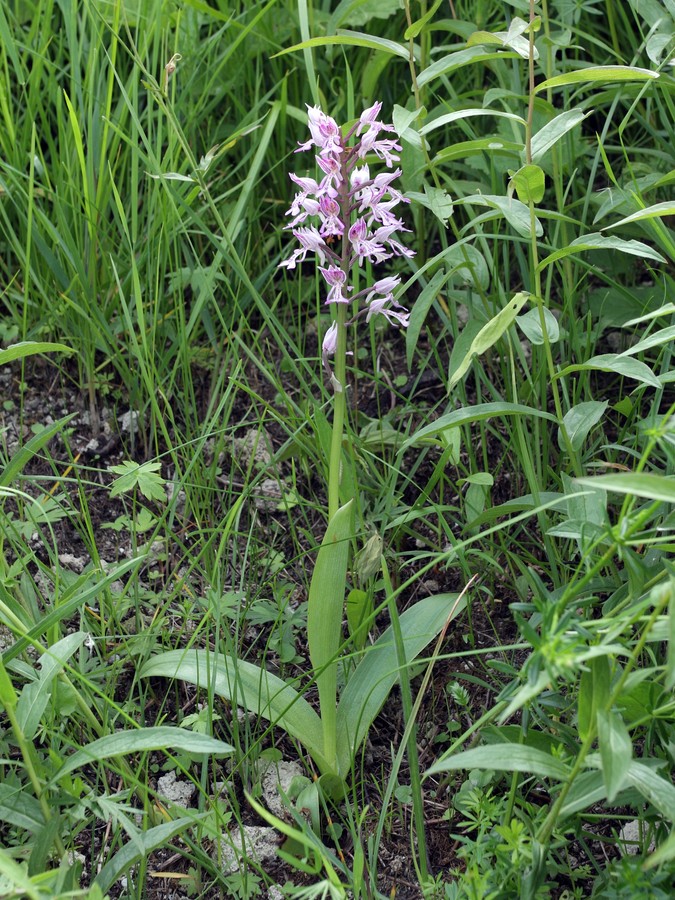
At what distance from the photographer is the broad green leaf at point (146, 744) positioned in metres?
1.28

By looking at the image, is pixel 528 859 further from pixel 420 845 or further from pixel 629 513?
pixel 629 513

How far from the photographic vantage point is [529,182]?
1499 millimetres

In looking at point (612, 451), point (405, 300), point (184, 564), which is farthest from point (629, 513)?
point (405, 300)

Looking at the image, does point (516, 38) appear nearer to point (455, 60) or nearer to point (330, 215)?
point (455, 60)

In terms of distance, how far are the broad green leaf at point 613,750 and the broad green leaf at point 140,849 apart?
63 cm

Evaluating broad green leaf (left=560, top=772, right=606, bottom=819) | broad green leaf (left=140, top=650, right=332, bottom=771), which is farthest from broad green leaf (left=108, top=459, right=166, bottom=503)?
broad green leaf (left=560, top=772, right=606, bottom=819)

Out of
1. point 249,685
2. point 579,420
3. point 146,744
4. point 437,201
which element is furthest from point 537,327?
point 146,744

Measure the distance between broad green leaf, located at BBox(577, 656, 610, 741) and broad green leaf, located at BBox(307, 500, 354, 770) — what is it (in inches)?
19.8

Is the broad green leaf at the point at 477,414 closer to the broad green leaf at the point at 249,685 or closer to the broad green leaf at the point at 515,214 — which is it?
the broad green leaf at the point at 515,214

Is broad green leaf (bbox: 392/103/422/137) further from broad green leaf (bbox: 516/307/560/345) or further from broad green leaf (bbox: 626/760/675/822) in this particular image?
broad green leaf (bbox: 626/760/675/822)

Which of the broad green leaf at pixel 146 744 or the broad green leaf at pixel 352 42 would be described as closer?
the broad green leaf at pixel 146 744

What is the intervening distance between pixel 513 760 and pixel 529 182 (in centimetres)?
93

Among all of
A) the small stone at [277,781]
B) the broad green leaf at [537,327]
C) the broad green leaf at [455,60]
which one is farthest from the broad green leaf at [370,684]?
the broad green leaf at [455,60]

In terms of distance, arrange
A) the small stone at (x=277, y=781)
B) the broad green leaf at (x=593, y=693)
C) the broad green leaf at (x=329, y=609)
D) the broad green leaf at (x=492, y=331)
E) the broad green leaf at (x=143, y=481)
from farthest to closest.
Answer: the broad green leaf at (x=143, y=481) → the small stone at (x=277, y=781) → the broad green leaf at (x=329, y=609) → the broad green leaf at (x=492, y=331) → the broad green leaf at (x=593, y=693)
